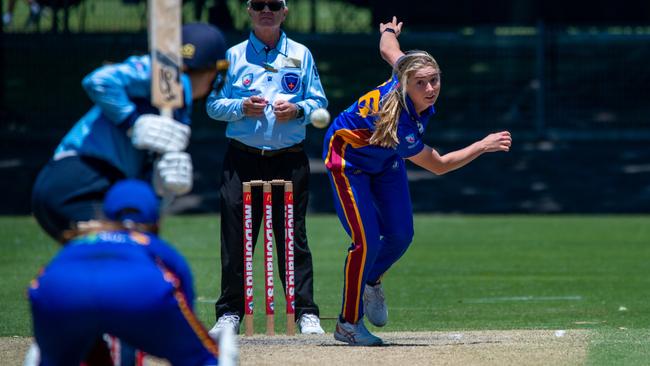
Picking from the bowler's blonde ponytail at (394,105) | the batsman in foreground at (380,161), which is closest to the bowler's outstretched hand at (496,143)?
the batsman in foreground at (380,161)

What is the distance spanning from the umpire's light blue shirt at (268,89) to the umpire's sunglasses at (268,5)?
20cm

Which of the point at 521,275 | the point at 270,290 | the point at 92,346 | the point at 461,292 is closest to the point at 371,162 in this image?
the point at 270,290

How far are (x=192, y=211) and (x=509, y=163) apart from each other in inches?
178

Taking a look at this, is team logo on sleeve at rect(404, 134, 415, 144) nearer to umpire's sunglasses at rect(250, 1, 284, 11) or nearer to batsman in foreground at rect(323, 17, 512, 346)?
batsman in foreground at rect(323, 17, 512, 346)

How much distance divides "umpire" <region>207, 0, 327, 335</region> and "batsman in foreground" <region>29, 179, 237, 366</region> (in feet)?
12.6

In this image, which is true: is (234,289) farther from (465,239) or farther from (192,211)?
(192,211)

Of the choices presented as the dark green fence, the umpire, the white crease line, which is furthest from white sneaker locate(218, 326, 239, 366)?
the dark green fence

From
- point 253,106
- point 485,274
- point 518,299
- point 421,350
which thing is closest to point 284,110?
point 253,106

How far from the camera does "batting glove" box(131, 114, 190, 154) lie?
541 centimetres

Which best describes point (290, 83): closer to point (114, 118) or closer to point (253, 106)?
point (253, 106)

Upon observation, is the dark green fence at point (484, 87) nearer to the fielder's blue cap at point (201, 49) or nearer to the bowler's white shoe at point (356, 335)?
the bowler's white shoe at point (356, 335)

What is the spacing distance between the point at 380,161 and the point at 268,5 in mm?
1609

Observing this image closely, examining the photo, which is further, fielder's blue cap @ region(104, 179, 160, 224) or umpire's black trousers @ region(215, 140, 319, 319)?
umpire's black trousers @ region(215, 140, 319, 319)

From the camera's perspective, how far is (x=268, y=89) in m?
8.91
